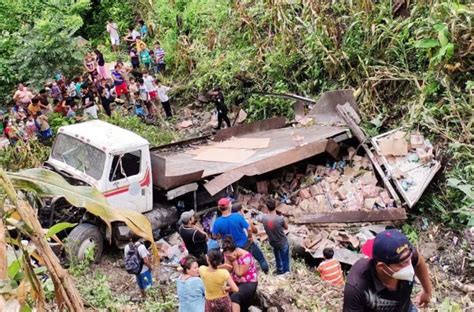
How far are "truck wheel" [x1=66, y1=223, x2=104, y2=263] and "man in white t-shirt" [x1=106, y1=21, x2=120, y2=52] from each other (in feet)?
30.9

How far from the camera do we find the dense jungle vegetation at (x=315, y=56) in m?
9.50

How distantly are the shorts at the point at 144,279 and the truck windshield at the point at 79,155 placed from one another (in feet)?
5.62

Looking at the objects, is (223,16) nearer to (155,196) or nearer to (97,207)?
(155,196)

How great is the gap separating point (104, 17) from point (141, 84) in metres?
5.32

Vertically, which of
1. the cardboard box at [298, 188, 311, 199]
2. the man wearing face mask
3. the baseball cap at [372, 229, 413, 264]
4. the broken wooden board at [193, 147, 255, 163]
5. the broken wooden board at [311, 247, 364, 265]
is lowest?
the cardboard box at [298, 188, 311, 199]

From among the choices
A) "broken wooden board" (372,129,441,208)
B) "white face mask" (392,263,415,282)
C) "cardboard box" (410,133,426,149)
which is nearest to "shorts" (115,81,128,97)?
"broken wooden board" (372,129,441,208)

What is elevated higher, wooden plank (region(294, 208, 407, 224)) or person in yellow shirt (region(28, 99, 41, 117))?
person in yellow shirt (region(28, 99, 41, 117))

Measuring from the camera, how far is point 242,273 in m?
5.63

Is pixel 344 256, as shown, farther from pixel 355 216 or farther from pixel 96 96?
pixel 96 96

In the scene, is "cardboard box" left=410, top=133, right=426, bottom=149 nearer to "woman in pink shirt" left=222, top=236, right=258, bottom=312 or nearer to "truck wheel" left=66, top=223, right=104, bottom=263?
"woman in pink shirt" left=222, top=236, right=258, bottom=312

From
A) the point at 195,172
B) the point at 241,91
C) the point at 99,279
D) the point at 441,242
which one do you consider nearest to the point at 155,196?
the point at 195,172

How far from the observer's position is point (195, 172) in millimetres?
8680

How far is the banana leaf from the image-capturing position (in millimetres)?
1971

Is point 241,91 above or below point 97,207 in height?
below
